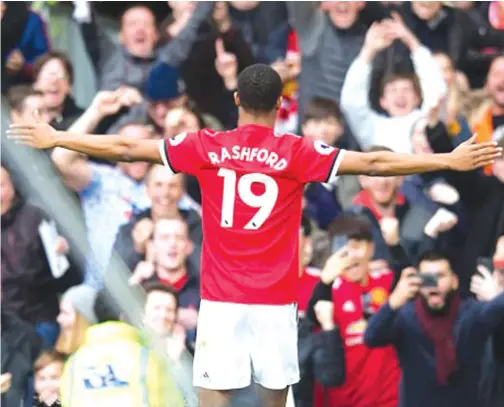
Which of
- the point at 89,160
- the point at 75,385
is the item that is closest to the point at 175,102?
the point at 89,160

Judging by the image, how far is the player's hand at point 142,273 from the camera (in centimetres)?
1025

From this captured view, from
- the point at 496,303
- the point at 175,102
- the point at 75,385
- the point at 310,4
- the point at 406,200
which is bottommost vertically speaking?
the point at 75,385

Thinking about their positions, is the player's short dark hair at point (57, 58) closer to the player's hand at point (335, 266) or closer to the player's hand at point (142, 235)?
the player's hand at point (142, 235)

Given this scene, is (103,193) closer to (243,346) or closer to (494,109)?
(494,109)

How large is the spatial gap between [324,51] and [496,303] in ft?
7.18

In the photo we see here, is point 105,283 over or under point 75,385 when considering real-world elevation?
over

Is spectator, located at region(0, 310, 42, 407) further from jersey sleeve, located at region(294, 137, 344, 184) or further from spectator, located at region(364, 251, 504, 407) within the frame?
jersey sleeve, located at region(294, 137, 344, 184)

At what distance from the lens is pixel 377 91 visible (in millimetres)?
10891

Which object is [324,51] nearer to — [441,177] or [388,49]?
[388,49]

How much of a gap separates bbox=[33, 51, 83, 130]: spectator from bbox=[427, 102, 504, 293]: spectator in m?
2.40

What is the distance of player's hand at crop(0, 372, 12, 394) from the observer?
393 inches

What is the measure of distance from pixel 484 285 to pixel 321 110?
158 cm

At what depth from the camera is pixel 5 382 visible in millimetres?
9992

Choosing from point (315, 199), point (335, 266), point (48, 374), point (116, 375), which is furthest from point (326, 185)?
point (116, 375)
